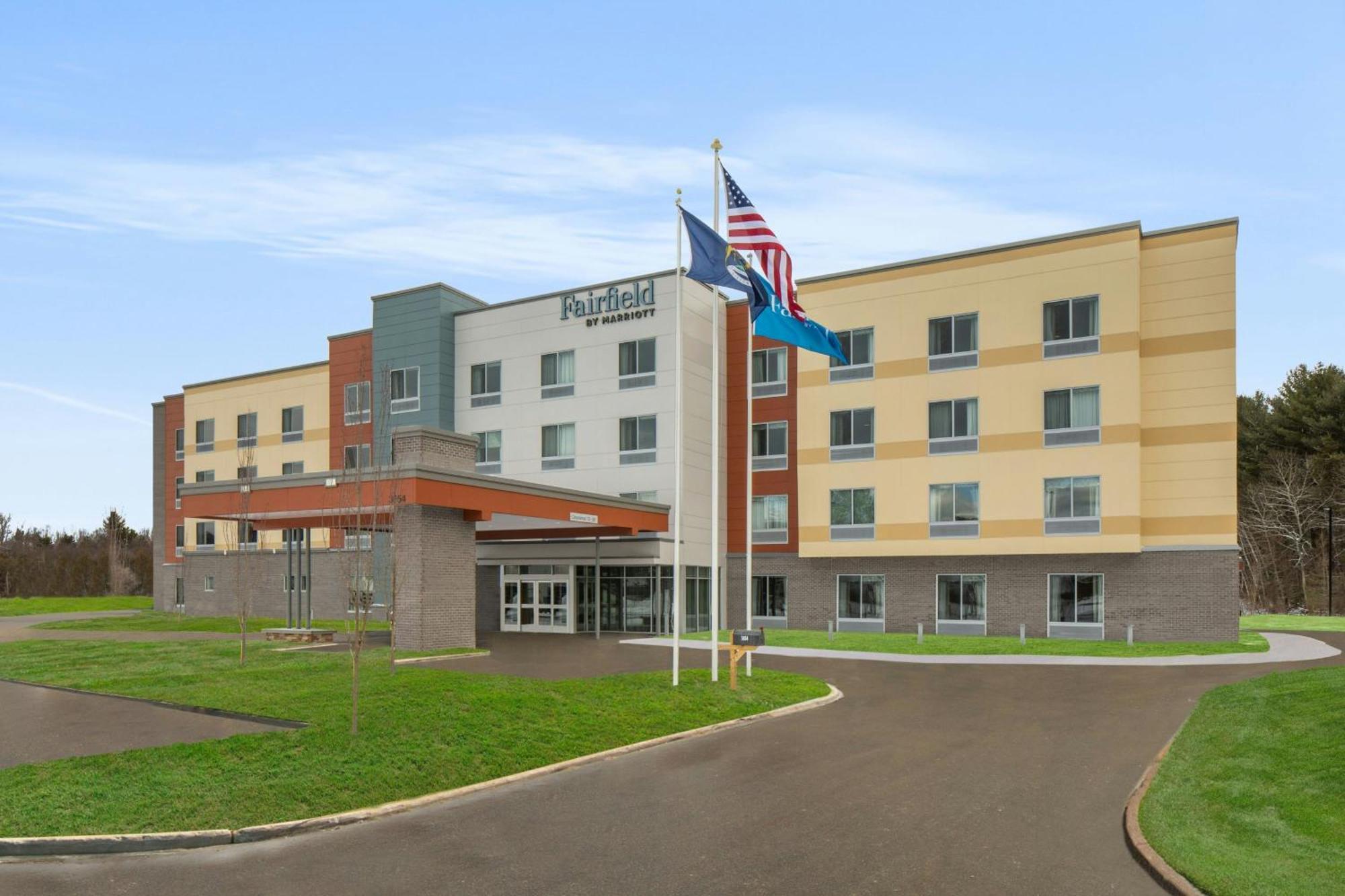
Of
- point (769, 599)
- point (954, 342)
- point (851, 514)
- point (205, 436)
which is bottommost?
point (769, 599)

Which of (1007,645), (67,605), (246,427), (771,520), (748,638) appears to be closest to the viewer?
(748,638)

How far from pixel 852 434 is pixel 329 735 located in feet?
94.2

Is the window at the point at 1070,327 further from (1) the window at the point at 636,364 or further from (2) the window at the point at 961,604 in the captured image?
(1) the window at the point at 636,364

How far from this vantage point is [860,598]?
40.2 metres

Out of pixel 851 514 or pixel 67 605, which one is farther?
pixel 67 605

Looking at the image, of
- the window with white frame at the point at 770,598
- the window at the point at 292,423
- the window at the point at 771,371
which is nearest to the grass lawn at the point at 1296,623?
the window with white frame at the point at 770,598

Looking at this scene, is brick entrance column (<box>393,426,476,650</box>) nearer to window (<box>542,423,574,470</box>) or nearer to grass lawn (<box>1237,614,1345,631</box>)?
window (<box>542,423,574,470</box>)

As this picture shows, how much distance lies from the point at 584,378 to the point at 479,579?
30.5 ft

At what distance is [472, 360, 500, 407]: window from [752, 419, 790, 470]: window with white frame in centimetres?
1111

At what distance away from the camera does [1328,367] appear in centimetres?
6769

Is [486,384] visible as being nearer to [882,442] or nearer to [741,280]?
[882,442]

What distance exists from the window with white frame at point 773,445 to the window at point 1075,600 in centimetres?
1132

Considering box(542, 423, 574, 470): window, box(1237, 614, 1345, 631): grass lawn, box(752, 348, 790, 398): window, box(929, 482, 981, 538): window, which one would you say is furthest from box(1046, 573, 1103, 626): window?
box(542, 423, 574, 470): window

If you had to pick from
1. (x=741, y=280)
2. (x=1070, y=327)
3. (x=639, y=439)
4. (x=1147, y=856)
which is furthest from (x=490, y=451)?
(x=1147, y=856)
